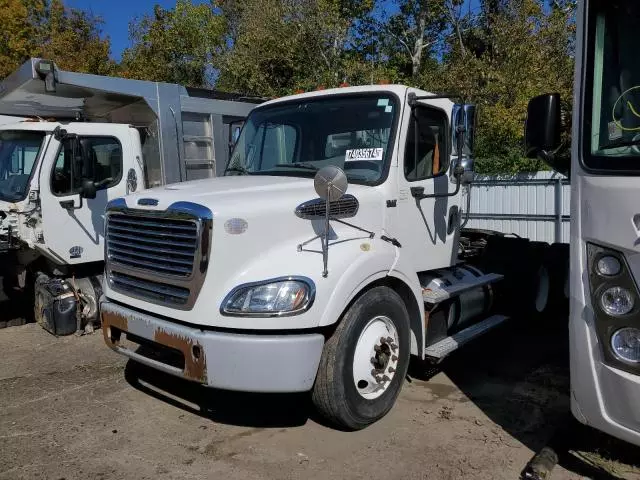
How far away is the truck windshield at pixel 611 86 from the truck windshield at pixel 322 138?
1679 millimetres

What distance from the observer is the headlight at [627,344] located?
2.90 metres

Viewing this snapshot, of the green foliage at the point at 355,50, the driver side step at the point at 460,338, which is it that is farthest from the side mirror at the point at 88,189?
the green foliage at the point at 355,50

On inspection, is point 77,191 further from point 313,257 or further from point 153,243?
point 313,257

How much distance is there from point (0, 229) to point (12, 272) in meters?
0.53

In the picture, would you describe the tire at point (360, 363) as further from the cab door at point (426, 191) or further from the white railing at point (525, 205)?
the white railing at point (525, 205)

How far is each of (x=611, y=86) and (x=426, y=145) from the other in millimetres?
1950

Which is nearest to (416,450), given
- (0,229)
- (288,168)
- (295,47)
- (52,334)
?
(288,168)

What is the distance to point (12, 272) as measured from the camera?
668 centimetres

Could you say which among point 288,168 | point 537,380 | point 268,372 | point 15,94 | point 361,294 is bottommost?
point 537,380

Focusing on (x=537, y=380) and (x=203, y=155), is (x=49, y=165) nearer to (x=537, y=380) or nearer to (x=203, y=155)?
(x=203, y=155)

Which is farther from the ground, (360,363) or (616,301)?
(616,301)

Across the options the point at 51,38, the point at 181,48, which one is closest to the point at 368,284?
the point at 181,48

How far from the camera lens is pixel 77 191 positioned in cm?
672

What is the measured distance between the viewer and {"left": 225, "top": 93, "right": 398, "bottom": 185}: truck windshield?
4.64 m
